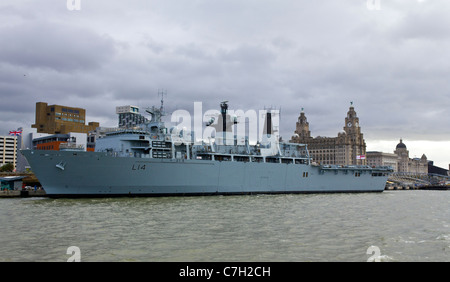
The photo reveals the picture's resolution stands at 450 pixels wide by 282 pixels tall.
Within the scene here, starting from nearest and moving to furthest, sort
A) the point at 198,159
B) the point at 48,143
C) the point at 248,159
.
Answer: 1. the point at 198,159
2. the point at 248,159
3. the point at 48,143

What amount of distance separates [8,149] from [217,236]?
108 meters

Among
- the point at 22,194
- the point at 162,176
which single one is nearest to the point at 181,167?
the point at 162,176

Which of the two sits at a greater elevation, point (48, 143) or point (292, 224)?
point (48, 143)

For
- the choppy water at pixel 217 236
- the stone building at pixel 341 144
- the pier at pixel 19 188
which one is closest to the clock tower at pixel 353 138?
the stone building at pixel 341 144

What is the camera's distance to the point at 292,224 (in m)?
18.4

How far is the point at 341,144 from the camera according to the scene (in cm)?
15112

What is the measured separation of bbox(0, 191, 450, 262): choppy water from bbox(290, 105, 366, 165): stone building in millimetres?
133786

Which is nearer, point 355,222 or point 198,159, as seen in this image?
point 355,222

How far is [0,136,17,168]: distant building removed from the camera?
102375 mm

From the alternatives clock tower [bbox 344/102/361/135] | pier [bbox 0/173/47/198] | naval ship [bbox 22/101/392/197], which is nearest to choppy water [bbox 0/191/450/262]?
naval ship [bbox 22/101/392/197]

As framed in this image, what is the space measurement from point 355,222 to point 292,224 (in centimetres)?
377
